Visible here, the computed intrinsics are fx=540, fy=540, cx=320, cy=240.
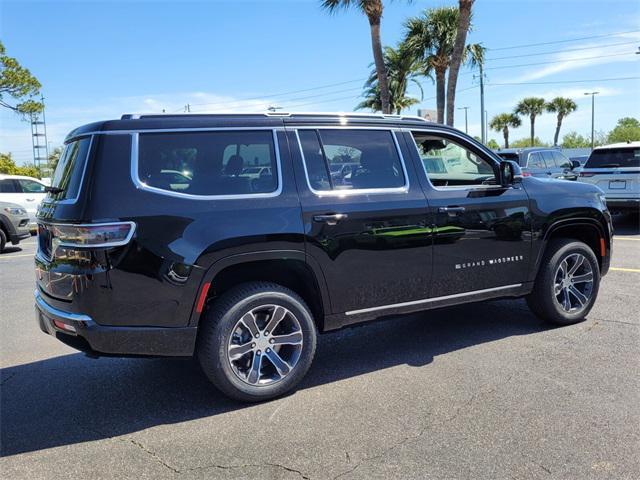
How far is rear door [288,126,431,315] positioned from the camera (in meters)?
3.91

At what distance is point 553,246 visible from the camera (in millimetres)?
5156

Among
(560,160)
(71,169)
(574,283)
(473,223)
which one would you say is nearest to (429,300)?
(473,223)

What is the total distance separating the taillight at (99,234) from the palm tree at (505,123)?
224 ft

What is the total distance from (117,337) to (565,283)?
408 cm

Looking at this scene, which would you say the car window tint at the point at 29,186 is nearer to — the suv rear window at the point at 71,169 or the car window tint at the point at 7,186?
the car window tint at the point at 7,186

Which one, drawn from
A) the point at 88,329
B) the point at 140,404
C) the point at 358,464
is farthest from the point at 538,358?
the point at 88,329

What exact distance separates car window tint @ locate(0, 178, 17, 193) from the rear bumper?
585 inches

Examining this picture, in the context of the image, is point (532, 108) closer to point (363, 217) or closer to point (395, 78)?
point (395, 78)

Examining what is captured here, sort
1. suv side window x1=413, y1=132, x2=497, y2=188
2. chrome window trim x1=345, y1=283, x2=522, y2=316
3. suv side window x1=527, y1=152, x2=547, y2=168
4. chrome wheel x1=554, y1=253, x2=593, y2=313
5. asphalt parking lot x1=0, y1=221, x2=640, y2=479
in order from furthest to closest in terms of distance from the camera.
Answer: suv side window x1=527, y1=152, x2=547, y2=168 < chrome wheel x1=554, y1=253, x2=593, y2=313 < suv side window x1=413, y1=132, x2=497, y2=188 < chrome window trim x1=345, y1=283, x2=522, y2=316 < asphalt parking lot x1=0, y1=221, x2=640, y2=479

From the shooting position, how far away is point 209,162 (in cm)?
370

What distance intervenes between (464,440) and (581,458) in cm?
62

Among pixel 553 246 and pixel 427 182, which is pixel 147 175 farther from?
pixel 553 246

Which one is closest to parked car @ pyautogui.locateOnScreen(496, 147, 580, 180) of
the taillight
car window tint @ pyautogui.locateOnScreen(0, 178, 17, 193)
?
the taillight

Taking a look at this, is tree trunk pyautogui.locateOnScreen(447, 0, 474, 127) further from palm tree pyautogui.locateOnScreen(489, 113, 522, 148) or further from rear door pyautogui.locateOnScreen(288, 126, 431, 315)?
palm tree pyautogui.locateOnScreen(489, 113, 522, 148)
